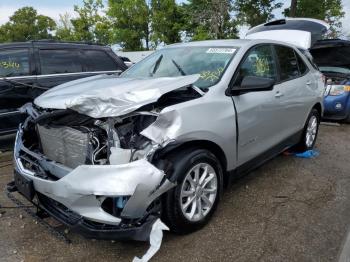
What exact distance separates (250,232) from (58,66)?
4493 mm

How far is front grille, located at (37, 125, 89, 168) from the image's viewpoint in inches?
114

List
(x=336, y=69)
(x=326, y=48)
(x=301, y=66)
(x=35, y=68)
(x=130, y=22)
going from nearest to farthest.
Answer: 1. (x=301, y=66)
2. (x=35, y=68)
3. (x=326, y=48)
4. (x=336, y=69)
5. (x=130, y=22)

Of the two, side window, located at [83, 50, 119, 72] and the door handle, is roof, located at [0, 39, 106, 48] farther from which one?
the door handle

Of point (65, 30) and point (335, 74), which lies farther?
point (65, 30)

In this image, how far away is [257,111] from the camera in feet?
12.6

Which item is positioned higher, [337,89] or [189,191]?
[337,89]

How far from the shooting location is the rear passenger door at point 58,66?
6.03 metres

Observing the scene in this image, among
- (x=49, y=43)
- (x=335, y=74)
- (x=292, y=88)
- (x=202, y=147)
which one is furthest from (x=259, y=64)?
(x=335, y=74)

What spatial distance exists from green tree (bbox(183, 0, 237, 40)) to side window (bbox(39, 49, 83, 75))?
19.7 m

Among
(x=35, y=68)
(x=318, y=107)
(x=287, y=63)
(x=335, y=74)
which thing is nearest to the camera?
(x=287, y=63)

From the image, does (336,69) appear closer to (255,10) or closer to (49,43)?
(49,43)

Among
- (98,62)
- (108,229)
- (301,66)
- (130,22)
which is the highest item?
(130,22)

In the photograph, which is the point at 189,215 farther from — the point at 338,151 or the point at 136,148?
the point at 338,151

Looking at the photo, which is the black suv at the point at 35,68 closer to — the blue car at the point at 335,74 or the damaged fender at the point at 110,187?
the damaged fender at the point at 110,187
